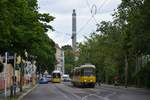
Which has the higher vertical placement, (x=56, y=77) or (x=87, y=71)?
(x=56, y=77)

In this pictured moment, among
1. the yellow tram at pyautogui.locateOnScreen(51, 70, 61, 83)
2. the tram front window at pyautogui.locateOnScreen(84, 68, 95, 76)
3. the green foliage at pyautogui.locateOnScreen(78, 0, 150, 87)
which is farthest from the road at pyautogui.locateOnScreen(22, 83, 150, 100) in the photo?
the yellow tram at pyautogui.locateOnScreen(51, 70, 61, 83)

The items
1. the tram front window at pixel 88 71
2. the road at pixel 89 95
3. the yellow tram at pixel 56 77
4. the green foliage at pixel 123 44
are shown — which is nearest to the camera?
the road at pixel 89 95

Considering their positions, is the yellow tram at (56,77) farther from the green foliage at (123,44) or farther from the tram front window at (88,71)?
the tram front window at (88,71)

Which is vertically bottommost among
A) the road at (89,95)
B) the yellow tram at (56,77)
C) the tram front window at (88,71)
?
the road at (89,95)

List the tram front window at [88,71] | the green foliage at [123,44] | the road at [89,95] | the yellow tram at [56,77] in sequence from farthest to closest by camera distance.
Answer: the yellow tram at [56,77], the tram front window at [88,71], the green foliage at [123,44], the road at [89,95]

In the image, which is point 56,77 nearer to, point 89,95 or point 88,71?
point 88,71

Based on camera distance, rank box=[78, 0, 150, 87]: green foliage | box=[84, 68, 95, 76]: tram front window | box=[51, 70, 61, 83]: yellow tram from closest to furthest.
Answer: box=[78, 0, 150, 87]: green foliage, box=[84, 68, 95, 76]: tram front window, box=[51, 70, 61, 83]: yellow tram

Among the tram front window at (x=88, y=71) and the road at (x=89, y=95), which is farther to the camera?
the tram front window at (x=88, y=71)

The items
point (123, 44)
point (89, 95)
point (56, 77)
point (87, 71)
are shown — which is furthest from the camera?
point (56, 77)

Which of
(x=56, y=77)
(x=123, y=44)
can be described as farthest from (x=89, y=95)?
(x=56, y=77)

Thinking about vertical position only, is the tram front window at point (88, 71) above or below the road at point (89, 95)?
above

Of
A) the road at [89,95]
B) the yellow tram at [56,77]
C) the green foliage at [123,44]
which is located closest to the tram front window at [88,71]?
the green foliage at [123,44]

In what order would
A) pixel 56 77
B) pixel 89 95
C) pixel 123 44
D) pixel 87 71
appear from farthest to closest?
pixel 56 77 → pixel 87 71 → pixel 123 44 → pixel 89 95

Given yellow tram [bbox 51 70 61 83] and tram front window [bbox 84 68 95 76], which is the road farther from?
yellow tram [bbox 51 70 61 83]
